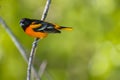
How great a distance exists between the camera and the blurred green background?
4.11 m

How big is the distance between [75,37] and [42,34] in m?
1.87

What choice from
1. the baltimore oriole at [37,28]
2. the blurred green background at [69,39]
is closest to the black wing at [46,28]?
the baltimore oriole at [37,28]

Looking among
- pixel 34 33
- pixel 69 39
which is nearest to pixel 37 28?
pixel 34 33

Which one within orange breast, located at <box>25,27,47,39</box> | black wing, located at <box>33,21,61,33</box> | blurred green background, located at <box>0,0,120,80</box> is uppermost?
black wing, located at <box>33,21,61,33</box>

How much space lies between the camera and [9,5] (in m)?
4.47

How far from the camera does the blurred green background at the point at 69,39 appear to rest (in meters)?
4.11

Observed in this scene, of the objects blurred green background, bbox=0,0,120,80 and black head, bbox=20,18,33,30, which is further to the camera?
blurred green background, bbox=0,0,120,80

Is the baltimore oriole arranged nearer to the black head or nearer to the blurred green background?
the black head

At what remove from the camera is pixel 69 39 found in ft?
15.1

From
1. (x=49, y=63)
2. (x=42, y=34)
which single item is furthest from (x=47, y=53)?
(x=42, y=34)

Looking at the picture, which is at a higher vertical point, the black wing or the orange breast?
the black wing

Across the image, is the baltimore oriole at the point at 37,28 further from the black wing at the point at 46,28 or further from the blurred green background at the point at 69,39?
the blurred green background at the point at 69,39

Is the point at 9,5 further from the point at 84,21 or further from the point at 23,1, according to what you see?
the point at 84,21

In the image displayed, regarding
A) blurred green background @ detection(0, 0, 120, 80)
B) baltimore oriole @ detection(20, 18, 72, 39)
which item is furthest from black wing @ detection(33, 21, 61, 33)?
blurred green background @ detection(0, 0, 120, 80)
